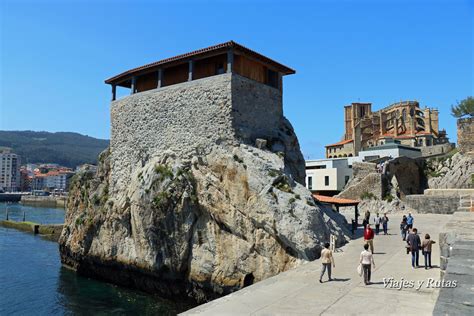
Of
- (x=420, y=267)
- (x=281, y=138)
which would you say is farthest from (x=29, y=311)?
(x=420, y=267)

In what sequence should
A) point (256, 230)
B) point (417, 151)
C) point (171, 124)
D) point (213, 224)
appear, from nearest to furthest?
point (256, 230)
point (213, 224)
point (171, 124)
point (417, 151)

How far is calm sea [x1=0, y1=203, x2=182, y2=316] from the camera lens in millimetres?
19000

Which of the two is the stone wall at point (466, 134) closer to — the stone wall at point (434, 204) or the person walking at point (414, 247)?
the stone wall at point (434, 204)

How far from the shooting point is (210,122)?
21.6m

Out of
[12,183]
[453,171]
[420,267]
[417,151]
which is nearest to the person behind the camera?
[420,267]

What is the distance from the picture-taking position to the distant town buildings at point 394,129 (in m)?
67.9

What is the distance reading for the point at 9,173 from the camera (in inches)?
7180

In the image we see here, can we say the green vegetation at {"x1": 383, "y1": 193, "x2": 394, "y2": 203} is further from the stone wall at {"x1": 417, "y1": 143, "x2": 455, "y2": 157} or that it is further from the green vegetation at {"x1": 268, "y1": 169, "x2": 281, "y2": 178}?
the green vegetation at {"x1": 268, "y1": 169, "x2": 281, "y2": 178}

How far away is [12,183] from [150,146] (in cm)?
18658

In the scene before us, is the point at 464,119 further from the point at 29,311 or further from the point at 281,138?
the point at 29,311

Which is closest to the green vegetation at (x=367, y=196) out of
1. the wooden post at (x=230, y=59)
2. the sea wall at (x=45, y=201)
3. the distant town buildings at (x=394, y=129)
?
the wooden post at (x=230, y=59)

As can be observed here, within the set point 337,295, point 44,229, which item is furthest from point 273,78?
point 44,229

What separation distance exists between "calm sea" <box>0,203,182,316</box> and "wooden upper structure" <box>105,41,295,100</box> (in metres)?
12.8

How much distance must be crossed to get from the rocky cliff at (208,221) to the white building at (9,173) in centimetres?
18181
